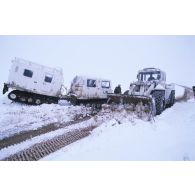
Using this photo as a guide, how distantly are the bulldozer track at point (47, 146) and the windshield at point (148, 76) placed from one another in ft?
9.91

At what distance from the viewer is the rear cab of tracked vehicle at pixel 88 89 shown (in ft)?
30.4

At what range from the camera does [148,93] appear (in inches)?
254

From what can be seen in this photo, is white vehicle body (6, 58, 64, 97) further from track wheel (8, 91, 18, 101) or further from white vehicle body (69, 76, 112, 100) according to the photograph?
white vehicle body (69, 76, 112, 100)

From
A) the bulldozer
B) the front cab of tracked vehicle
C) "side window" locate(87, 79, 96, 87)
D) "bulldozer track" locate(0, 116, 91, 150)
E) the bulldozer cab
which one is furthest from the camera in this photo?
"side window" locate(87, 79, 96, 87)

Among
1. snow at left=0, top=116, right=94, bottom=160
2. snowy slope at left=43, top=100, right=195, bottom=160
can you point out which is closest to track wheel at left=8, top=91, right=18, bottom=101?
snow at left=0, top=116, right=94, bottom=160

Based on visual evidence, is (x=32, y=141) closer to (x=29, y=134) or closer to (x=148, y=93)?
(x=29, y=134)

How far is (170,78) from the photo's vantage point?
6785 mm

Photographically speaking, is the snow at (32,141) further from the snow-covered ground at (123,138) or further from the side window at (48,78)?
the side window at (48,78)

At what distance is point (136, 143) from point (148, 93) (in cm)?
261

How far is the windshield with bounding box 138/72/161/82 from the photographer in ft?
22.1

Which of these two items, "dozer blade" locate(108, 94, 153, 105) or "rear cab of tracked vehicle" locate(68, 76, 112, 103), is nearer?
"dozer blade" locate(108, 94, 153, 105)

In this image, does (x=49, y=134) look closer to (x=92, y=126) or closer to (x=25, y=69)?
(x=92, y=126)

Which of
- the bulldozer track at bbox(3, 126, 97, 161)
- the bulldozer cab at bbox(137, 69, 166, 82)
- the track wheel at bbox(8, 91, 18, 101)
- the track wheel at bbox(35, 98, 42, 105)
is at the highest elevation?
the bulldozer cab at bbox(137, 69, 166, 82)
